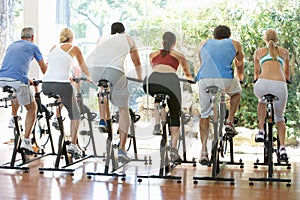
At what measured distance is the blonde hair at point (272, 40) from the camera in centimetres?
615

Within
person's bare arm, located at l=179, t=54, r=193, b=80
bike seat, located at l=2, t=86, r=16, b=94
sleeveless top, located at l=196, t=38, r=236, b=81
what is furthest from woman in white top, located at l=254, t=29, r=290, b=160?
bike seat, located at l=2, t=86, r=16, b=94

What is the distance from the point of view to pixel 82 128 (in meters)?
6.46

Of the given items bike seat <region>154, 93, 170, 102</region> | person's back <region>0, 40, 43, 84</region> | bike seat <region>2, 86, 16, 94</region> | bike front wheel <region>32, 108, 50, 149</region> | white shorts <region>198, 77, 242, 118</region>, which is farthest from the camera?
bike front wheel <region>32, 108, 50, 149</region>

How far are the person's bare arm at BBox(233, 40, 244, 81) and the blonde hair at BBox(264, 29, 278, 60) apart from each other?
271 mm

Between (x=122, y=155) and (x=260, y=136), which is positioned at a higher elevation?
(x=260, y=136)

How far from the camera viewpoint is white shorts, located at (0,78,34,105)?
6.28 m

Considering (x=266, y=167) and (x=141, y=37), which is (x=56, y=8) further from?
(x=266, y=167)

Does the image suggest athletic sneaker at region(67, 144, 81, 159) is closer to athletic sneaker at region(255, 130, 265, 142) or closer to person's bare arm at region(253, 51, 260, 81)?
athletic sneaker at region(255, 130, 265, 142)

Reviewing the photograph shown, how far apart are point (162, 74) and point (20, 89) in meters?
1.44

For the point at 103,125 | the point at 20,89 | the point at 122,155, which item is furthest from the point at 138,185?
the point at 20,89

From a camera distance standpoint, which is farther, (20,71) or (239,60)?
(20,71)

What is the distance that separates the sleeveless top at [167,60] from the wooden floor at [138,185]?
3.04ft

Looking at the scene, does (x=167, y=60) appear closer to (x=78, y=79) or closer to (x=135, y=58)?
(x=135, y=58)

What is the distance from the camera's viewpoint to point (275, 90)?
5.92 metres
